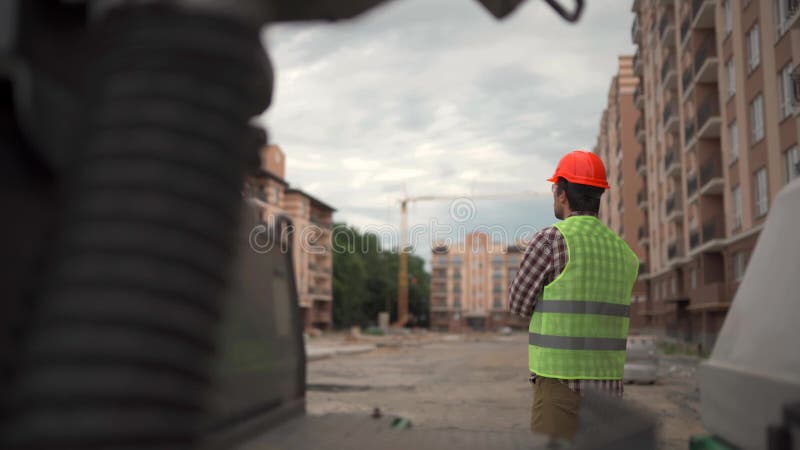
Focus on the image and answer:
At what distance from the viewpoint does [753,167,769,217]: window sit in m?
29.0

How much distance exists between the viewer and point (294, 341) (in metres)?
2.15

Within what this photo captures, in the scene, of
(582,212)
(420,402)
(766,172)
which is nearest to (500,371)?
(420,402)

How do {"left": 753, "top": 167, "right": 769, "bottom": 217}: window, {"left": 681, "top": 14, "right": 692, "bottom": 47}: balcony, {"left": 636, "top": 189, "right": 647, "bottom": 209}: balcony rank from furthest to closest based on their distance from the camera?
{"left": 636, "top": 189, "right": 647, "bottom": 209}: balcony
{"left": 681, "top": 14, "right": 692, "bottom": 47}: balcony
{"left": 753, "top": 167, "right": 769, "bottom": 217}: window

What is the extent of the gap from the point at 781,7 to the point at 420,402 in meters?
20.7

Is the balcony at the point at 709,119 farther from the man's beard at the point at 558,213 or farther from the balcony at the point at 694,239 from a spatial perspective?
the man's beard at the point at 558,213

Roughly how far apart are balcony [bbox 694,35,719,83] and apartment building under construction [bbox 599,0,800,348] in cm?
7

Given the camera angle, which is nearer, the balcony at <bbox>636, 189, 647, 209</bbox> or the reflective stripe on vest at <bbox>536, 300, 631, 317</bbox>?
the reflective stripe on vest at <bbox>536, 300, 631, 317</bbox>

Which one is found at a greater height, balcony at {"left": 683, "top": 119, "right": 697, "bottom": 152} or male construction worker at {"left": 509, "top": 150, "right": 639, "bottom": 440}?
balcony at {"left": 683, "top": 119, "right": 697, "bottom": 152}

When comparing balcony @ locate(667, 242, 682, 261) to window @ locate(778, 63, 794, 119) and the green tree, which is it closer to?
window @ locate(778, 63, 794, 119)

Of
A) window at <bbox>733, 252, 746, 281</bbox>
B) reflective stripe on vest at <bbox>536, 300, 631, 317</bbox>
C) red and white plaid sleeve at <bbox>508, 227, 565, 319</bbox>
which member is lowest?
reflective stripe on vest at <bbox>536, 300, 631, 317</bbox>

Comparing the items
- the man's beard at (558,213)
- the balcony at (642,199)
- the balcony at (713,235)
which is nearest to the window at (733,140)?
the balcony at (713,235)

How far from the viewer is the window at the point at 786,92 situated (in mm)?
25116

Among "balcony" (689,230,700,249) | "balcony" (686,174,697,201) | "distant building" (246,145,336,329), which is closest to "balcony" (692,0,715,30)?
"balcony" (686,174,697,201)

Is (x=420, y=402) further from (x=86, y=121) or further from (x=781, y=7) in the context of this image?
(x=781, y=7)
